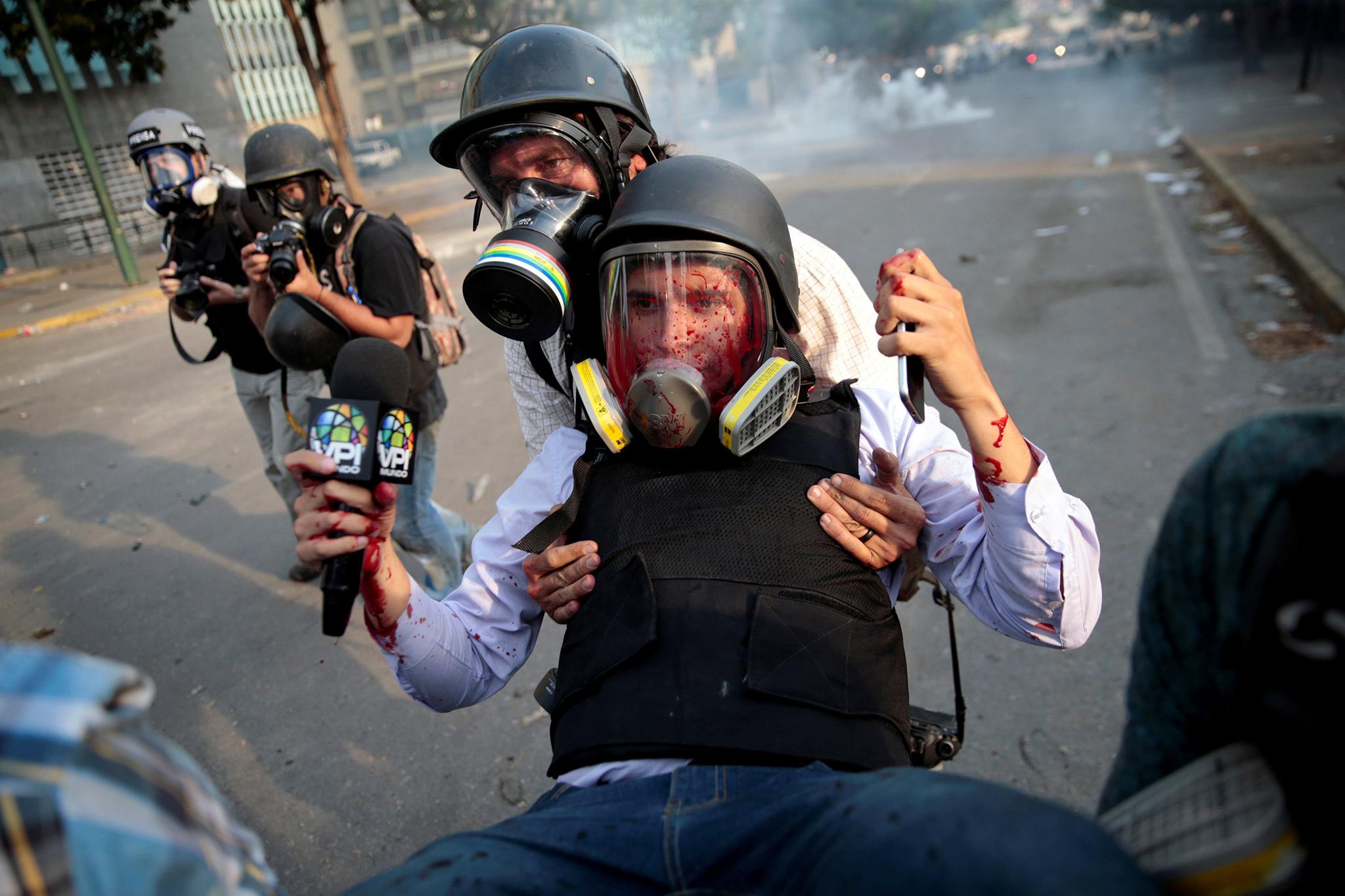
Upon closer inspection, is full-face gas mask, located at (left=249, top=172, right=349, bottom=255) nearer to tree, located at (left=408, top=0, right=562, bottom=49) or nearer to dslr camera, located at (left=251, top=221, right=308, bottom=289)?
dslr camera, located at (left=251, top=221, right=308, bottom=289)

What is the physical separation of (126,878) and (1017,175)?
51.2ft

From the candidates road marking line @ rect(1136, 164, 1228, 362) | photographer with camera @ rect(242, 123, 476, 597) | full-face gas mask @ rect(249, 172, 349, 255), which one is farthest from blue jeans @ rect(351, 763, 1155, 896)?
road marking line @ rect(1136, 164, 1228, 362)

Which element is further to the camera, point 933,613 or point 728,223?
point 933,613

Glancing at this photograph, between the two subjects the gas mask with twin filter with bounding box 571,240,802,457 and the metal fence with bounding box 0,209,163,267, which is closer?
the gas mask with twin filter with bounding box 571,240,802,457

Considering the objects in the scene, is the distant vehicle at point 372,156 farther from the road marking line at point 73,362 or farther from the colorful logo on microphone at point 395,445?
the colorful logo on microphone at point 395,445

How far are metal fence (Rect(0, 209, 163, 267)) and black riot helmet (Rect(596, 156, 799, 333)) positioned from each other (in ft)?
69.6

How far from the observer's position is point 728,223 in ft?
5.96

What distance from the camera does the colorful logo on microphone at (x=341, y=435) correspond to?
1.41 meters

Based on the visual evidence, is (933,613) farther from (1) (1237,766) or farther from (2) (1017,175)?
(2) (1017,175)

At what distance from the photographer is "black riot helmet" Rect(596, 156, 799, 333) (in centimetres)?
179

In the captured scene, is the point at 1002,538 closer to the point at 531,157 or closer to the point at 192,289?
the point at 531,157

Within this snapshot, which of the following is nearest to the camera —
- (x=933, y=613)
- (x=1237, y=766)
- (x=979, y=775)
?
(x=1237, y=766)

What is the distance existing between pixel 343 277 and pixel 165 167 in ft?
4.48

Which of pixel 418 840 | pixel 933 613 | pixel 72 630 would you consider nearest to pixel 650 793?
pixel 418 840
